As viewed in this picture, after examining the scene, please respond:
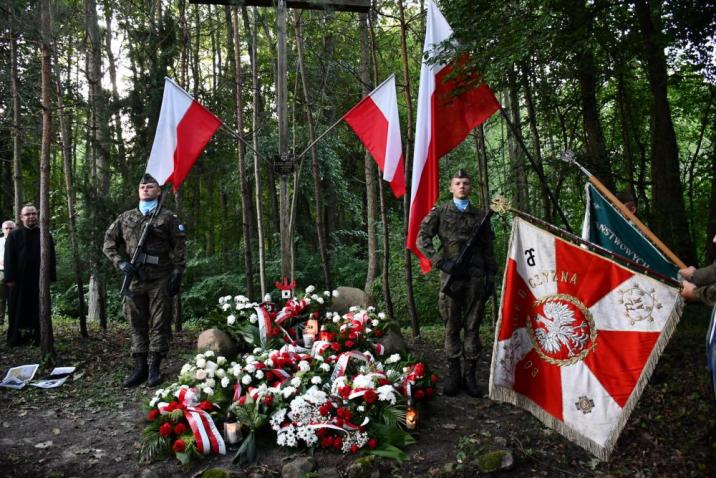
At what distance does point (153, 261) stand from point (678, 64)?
745cm

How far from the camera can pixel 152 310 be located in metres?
5.16

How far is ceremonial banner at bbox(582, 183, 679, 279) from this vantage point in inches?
185

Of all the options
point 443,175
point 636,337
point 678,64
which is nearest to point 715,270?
point 636,337

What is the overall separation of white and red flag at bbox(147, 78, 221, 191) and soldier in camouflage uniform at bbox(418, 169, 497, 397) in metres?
2.43

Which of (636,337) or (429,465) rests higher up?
(636,337)

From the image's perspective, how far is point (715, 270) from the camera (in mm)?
3146

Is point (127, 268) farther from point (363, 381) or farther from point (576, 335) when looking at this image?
point (576, 335)

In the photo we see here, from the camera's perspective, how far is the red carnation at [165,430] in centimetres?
366

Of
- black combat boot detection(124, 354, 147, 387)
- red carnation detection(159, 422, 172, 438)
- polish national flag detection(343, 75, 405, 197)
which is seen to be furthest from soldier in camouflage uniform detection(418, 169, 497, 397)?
black combat boot detection(124, 354, 147, 387)

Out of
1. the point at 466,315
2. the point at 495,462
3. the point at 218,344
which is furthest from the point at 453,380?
the point at 218,344

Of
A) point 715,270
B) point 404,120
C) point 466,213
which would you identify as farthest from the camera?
point 404,120

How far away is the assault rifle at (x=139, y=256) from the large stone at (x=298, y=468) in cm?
255

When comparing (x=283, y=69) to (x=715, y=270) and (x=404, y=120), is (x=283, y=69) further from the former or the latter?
(x=404, y=120)

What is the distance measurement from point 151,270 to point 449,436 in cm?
316
